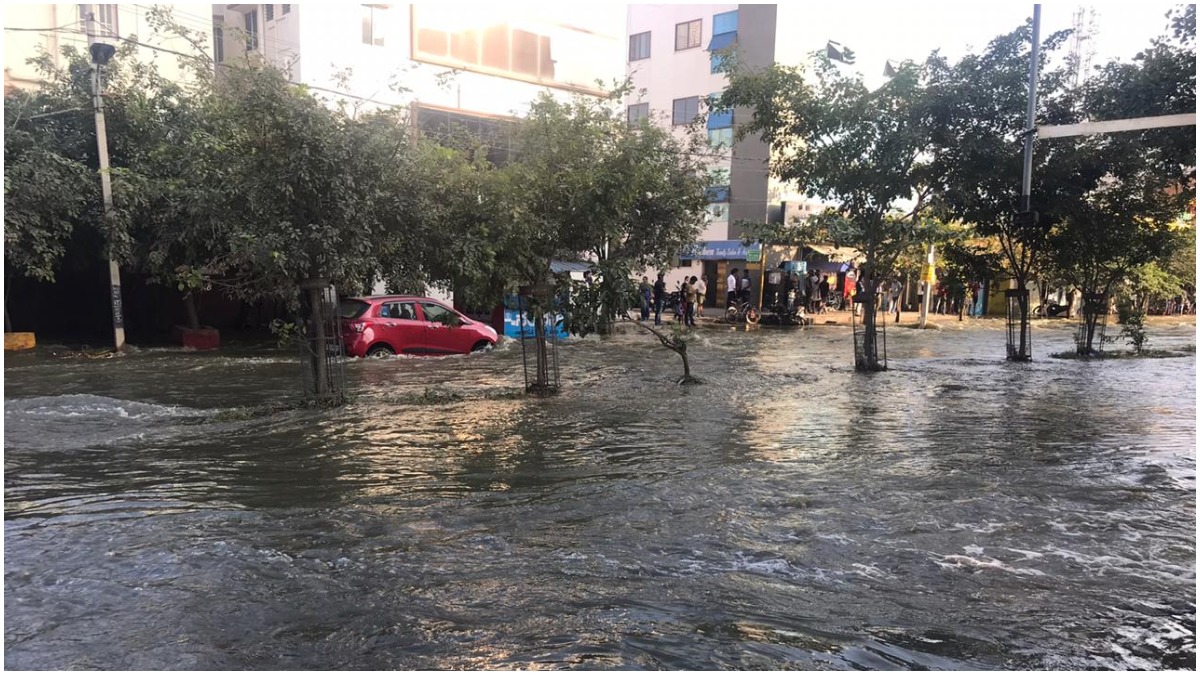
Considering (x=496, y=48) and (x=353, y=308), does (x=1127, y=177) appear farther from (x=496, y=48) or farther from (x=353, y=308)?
(x=496, y=48)

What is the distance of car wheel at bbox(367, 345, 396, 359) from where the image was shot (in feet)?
49.7

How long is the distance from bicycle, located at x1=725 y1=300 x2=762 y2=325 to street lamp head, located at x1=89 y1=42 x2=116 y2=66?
1945cm

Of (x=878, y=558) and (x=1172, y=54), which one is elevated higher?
(x=1172, y=54)

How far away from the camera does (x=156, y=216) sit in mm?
15648

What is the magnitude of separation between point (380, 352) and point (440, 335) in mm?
1315

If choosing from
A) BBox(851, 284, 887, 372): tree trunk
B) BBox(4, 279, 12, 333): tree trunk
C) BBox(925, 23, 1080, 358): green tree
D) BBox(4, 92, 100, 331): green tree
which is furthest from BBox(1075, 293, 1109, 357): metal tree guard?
BBox(4, 279, 12, 333): tree trunk

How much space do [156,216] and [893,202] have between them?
14289 millimetres

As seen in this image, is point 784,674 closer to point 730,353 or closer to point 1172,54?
point 1172,54

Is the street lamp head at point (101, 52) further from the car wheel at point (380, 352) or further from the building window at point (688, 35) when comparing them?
the building window at point (688, 35)

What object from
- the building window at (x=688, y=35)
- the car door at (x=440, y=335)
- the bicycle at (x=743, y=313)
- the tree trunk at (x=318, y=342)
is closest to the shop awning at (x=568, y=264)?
the car door at (x=440, y=335)

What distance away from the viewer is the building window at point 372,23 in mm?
23172

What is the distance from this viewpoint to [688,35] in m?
35.3

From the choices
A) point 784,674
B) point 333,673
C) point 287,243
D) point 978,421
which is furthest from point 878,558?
point 287,243

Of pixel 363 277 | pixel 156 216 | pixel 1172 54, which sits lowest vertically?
pixel 363 277
